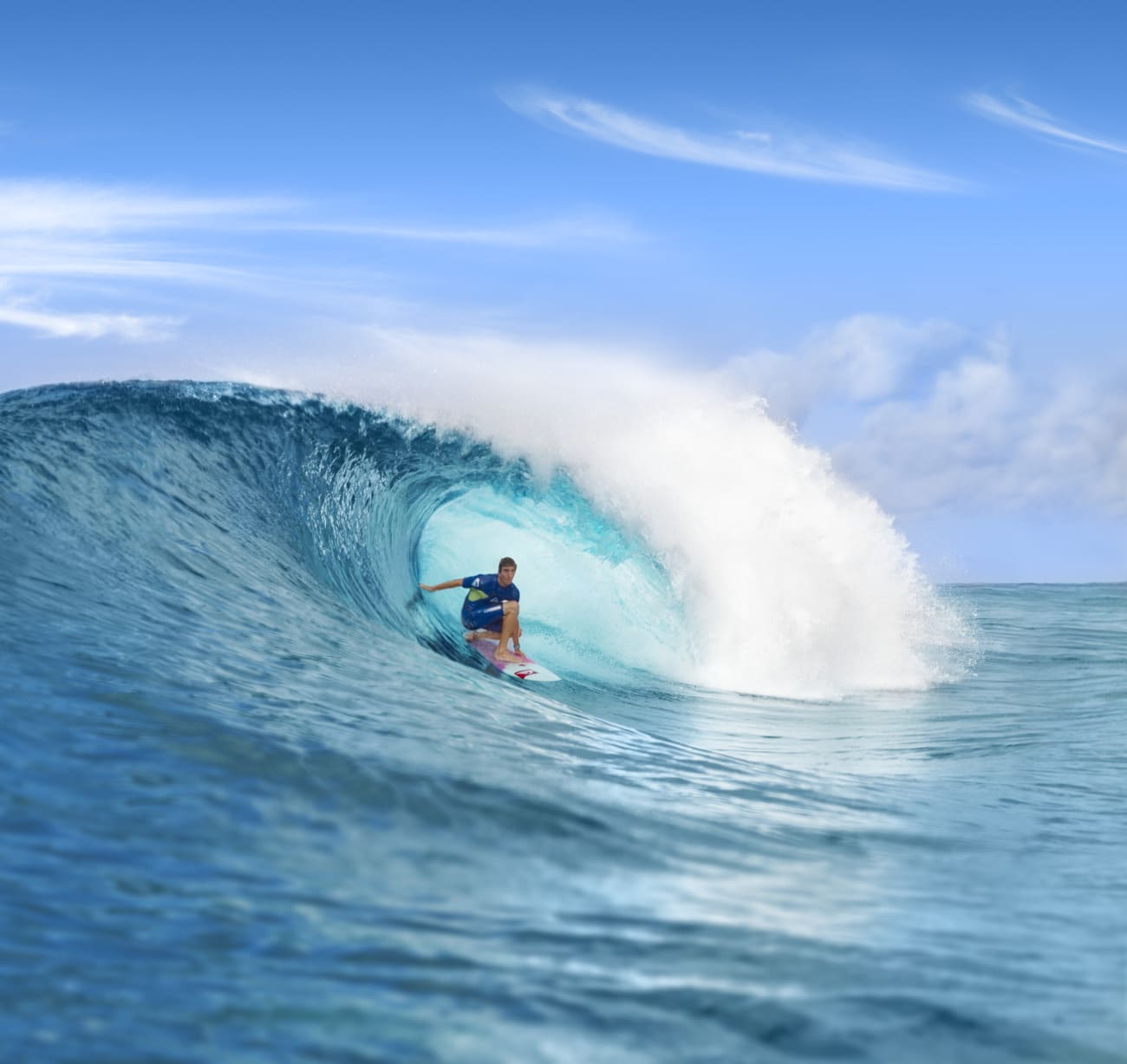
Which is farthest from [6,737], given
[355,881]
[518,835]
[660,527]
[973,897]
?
[660,527]

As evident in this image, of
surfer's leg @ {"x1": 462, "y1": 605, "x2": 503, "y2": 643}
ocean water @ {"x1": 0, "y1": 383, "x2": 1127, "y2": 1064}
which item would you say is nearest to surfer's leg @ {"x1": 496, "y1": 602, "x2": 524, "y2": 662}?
surfer's leg @ {"x1": 462, "y1": 605, "x2": 503, "y2": 643}

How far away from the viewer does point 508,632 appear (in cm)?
1047

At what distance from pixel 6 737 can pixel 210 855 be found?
4.34 feet

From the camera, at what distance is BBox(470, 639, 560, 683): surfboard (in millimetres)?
10219

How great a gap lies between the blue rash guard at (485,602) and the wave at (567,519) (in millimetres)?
343

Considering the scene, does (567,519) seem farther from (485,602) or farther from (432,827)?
(432,827)

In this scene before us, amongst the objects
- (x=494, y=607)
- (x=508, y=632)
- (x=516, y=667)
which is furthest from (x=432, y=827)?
(x=494, y=607)

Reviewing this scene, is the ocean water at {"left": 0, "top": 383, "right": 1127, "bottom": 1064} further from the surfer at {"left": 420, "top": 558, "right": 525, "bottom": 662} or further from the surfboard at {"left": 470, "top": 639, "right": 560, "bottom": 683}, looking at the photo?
the surfer at {"left": 420, "top": 558, "right": 525, "bottom": 662}

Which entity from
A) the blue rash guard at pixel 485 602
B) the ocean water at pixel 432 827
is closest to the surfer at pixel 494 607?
the blue rash guard at pixel 485 602

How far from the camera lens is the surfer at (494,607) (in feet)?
34.8

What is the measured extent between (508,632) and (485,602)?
0.63 meters

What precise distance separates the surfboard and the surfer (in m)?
0.08

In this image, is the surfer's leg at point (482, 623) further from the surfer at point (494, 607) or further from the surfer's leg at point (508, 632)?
the surfer's leg at point (508, 632)

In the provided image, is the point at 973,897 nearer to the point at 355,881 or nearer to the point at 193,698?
the point at 355,881
